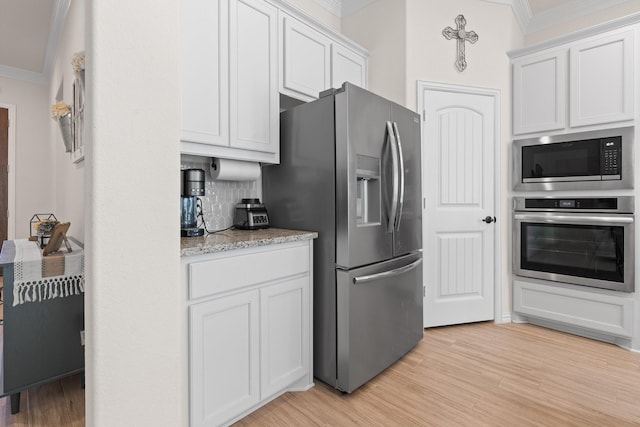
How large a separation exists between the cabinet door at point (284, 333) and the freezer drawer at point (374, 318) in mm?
207

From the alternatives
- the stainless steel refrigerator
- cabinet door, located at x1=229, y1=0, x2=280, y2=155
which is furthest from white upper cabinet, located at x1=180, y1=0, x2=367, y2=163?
the stainless steel refrigerator

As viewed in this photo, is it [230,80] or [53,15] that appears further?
[53,15]

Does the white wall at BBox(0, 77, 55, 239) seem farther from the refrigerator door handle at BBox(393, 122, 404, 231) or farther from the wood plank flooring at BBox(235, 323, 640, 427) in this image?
the wood plank flooring at BBox(235, 323, 640, 427)

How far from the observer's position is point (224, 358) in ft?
4.98

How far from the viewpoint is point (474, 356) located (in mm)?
2387

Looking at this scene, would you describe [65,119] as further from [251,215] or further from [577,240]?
[577,240]

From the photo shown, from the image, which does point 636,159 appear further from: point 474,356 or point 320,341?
point 320,341

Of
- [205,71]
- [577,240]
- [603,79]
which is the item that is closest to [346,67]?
[205,71]

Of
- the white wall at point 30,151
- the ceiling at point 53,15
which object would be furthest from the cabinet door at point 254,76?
the white wall at point 30,151

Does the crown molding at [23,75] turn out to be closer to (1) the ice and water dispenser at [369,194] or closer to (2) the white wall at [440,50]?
(2) the white wall at [440,50]

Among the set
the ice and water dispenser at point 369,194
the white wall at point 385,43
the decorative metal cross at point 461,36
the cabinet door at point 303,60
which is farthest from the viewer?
the decorative metal cross at point 461,36

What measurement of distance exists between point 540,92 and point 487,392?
2.55 metres

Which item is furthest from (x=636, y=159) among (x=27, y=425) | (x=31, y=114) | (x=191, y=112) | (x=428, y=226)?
(x=31, y=114)

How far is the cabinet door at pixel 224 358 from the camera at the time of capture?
1419 mm
